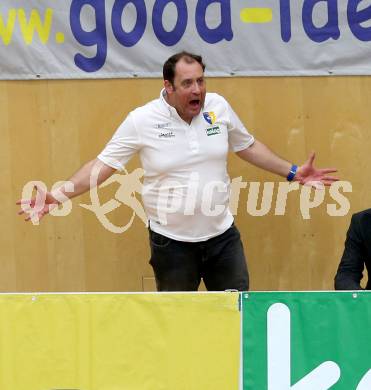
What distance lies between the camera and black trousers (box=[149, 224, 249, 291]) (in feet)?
18.6

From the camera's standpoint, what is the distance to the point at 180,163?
5574 millimetres

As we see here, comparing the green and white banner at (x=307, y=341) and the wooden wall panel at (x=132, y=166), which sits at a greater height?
the wooden wall panel at (x=132, y=166)

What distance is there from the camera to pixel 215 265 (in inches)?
226

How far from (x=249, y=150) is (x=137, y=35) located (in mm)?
1144

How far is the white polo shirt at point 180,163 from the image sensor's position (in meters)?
5.59

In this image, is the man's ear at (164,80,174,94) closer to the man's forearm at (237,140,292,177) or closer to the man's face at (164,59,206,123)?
the man's face at (164,59,206,123)

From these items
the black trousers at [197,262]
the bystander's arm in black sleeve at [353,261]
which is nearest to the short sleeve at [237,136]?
the black trousers at [197,262]

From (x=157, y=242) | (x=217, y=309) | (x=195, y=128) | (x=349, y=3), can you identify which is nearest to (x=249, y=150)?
(x=195, y=128)

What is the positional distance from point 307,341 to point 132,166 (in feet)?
8.02

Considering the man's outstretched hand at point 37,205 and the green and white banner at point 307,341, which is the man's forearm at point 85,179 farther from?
the green and white banner at point 307,341

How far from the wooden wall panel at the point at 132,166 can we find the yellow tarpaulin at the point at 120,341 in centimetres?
211

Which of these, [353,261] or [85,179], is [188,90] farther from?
[353,261]

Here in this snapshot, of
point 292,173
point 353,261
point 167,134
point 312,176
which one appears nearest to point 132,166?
point 167,134

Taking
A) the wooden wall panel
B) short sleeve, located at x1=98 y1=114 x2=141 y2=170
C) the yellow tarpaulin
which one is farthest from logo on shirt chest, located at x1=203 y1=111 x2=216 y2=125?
the yellow tarpaulin
